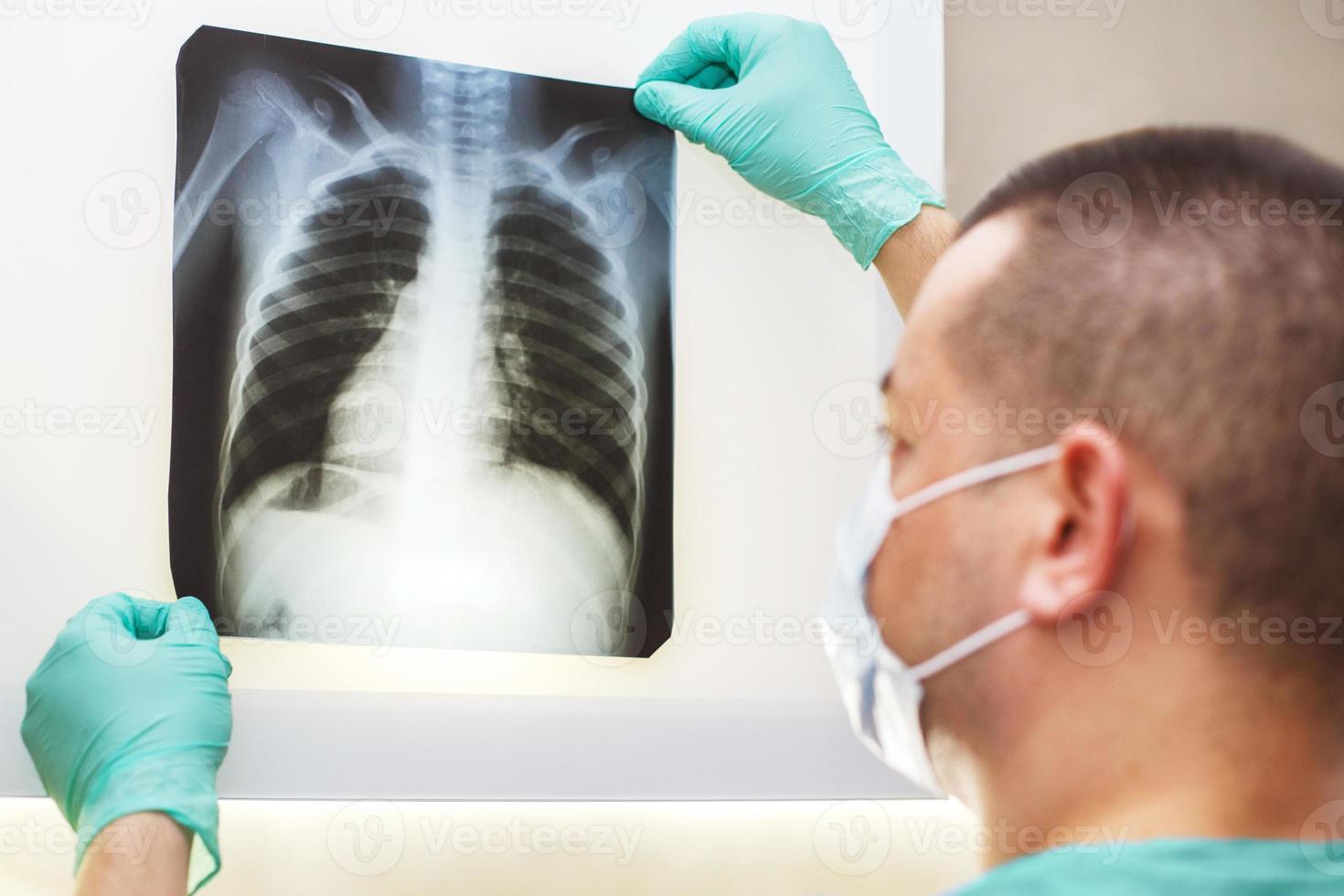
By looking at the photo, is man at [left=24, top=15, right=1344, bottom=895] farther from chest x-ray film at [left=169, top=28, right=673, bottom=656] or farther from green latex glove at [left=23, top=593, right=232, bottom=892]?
chest x-ray film at [left=169, top=28, right=673, bottom=656]

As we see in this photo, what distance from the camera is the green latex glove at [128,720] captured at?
785 mm

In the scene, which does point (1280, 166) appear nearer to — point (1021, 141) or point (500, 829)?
point (1021, 141)

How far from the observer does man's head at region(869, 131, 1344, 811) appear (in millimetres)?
578

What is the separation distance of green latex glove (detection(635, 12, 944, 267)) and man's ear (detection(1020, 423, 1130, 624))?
0.52 metres

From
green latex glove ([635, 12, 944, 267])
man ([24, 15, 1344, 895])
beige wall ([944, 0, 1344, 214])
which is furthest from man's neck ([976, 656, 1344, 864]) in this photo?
beige wall ([944, 0, 1344, 214])

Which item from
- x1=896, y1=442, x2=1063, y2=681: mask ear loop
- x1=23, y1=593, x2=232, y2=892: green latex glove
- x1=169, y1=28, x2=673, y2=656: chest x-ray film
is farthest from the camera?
x1=169, y1=28, x2=673, y2=656: chest x-ray film

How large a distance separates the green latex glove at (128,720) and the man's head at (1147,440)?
556 mm

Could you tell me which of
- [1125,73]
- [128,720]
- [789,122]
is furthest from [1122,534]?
[1125,73]

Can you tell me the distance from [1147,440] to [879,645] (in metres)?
0.24

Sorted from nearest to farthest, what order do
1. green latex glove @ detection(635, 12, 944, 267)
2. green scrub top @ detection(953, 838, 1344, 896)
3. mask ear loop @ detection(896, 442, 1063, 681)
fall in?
green scrub top @ detection(953, 838, 1344, 896) → mask ear loop @ detection(896, 442, 1063, 681) → green latex glove @ detection(635, 12, 944, 267)

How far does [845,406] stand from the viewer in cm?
115

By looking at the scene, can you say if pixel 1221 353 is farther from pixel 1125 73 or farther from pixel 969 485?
pixel 1125 73

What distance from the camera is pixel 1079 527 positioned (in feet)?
2.01

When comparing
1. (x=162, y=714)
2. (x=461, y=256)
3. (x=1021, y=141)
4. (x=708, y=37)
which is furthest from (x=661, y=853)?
(x=1021, y=141)
